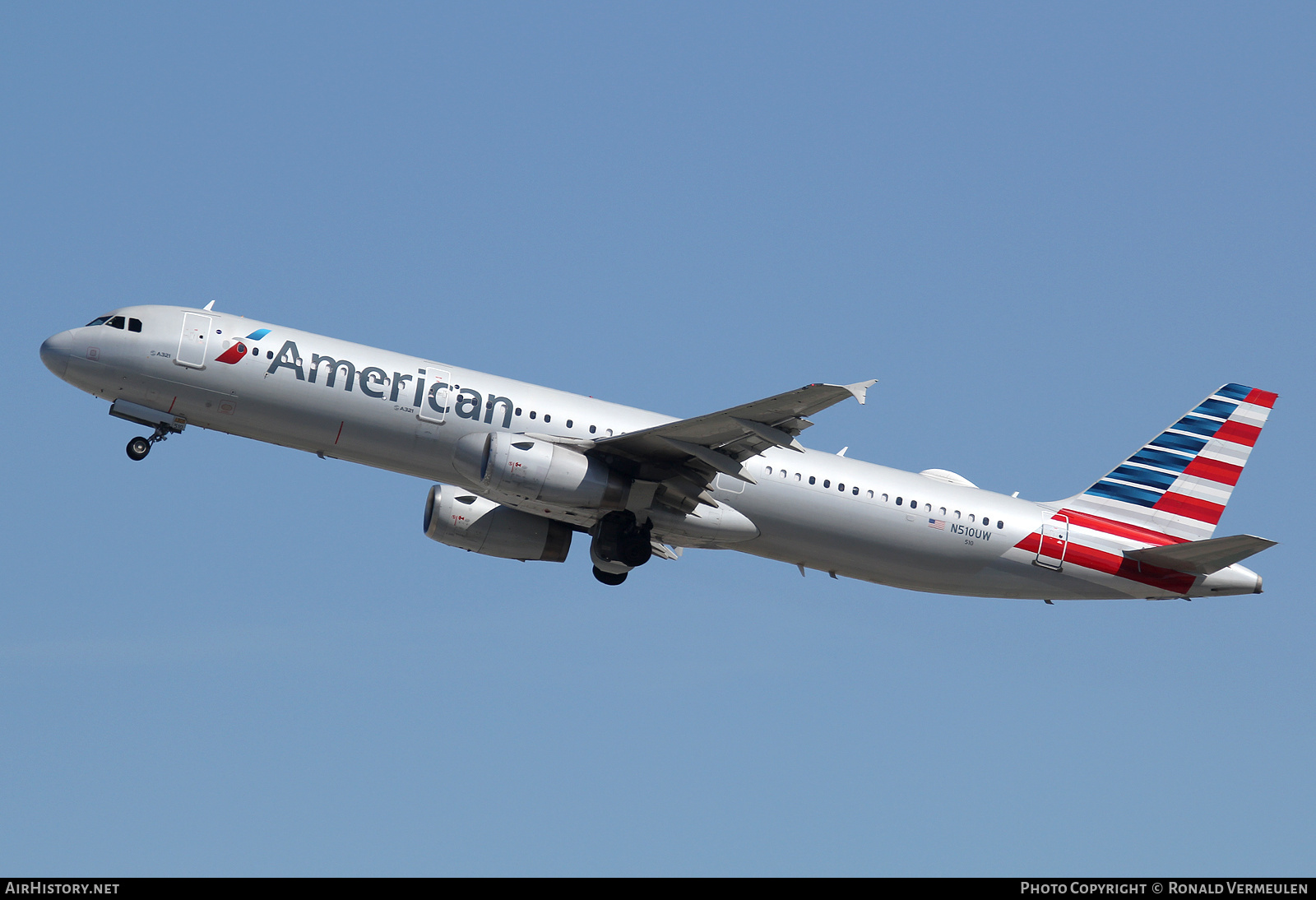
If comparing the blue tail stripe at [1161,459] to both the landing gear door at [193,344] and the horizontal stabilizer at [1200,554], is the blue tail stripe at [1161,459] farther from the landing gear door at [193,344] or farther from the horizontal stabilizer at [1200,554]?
the landing gear door at [193,344]

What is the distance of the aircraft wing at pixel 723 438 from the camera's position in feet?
94.5

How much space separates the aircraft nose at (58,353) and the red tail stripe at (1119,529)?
25622mm

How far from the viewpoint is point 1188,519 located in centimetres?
3734

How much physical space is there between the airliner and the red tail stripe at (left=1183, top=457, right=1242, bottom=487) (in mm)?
2765

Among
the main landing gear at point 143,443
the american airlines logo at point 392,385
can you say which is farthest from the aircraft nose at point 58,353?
the american airlines logo at point 392,385

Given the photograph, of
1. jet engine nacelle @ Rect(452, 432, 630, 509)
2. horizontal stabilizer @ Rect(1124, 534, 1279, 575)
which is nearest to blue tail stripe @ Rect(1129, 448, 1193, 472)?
horizontal stabilizer @ Rect(1124, 534, 1279, 575)

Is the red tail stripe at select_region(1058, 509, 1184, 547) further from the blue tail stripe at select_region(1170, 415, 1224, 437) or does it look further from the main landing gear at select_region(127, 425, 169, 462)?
the main landing gear at select_region(127, 425, 169, 462)

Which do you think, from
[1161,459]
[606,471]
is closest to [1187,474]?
[1161,459]

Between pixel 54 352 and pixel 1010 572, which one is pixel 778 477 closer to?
pixel 1010 572

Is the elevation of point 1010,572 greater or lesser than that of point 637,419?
lesser

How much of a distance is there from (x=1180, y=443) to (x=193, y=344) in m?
26.9
